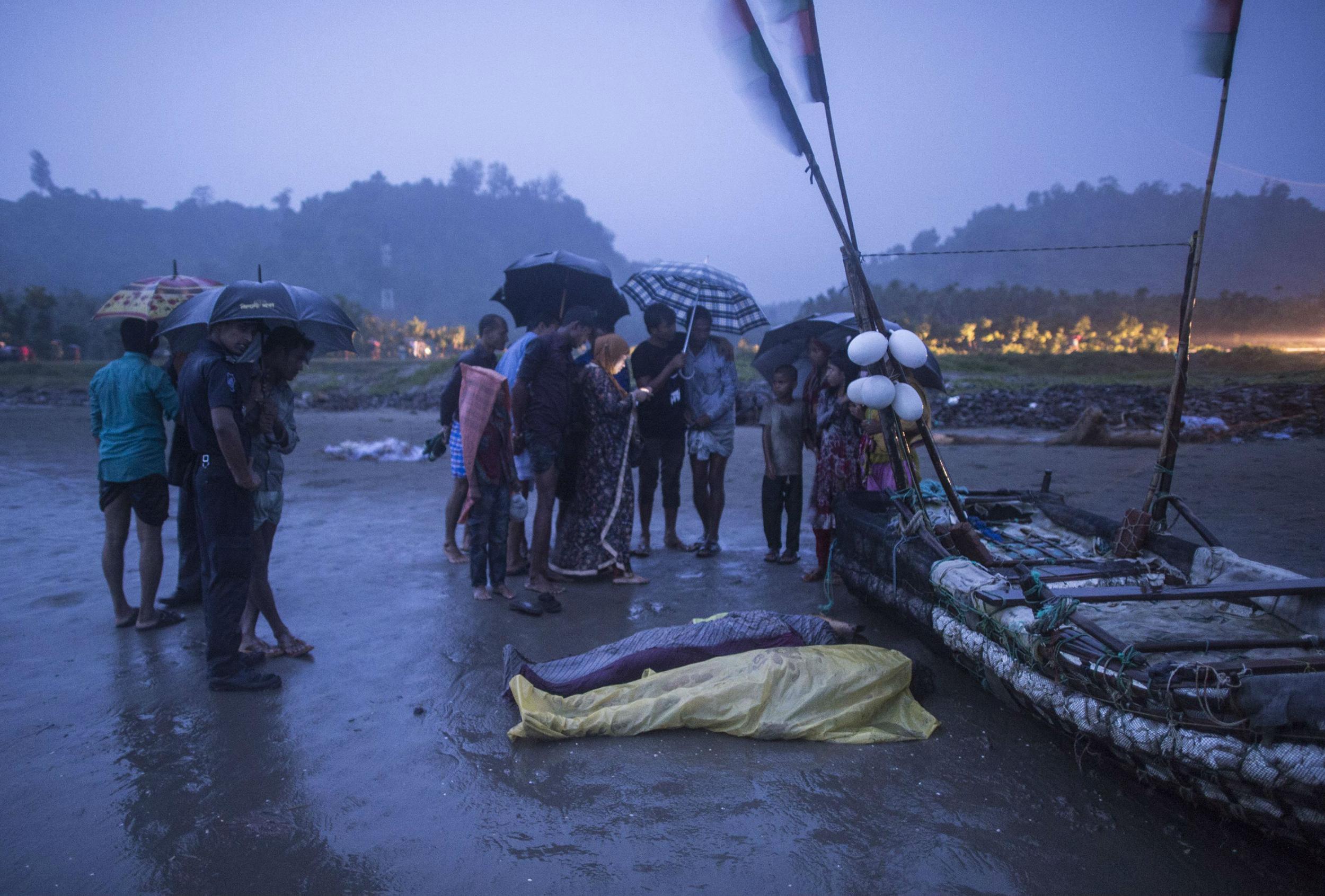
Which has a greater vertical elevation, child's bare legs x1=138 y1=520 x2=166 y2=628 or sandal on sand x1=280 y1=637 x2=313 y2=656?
child's bare legs x1=138 y1=520 x2=166 y2=628

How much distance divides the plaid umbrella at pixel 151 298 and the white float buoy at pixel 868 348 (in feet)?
12.4

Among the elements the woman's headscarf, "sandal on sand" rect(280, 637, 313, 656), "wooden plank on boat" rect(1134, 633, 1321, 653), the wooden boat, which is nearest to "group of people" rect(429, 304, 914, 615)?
the woman's headscarf

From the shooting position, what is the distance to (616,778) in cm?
288

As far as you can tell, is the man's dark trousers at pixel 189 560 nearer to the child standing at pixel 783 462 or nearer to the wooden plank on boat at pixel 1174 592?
the child standing at pixel 783 462

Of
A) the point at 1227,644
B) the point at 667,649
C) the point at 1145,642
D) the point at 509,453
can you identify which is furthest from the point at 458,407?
the point at 1227,644

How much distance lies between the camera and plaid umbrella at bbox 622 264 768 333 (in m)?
6.07

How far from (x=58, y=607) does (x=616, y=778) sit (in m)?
4.12

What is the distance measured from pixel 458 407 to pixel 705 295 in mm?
2102

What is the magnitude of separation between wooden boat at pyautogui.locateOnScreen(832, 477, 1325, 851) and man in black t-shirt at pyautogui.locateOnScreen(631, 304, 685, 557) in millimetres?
1985

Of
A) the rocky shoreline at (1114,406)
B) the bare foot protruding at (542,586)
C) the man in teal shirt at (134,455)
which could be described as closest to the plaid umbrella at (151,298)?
the man in teal shirt at (134,455)

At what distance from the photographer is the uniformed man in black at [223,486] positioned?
3408mm

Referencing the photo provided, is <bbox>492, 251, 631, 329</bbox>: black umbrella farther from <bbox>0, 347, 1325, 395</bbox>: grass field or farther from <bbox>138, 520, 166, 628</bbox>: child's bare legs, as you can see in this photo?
<bbox>0, 347, 1325, 395</bbox>: grass field

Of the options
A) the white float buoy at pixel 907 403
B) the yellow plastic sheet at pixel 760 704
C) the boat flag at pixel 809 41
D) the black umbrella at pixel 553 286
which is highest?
the boat flag at pixel 809 41

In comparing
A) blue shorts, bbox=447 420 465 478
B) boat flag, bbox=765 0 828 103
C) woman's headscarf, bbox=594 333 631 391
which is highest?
boat flag, bbox=765 0 828 103
